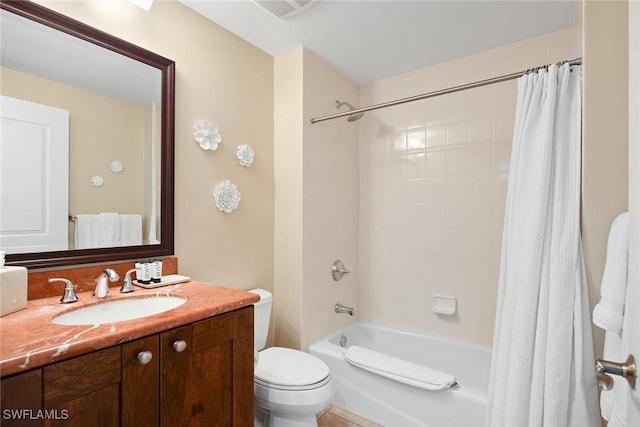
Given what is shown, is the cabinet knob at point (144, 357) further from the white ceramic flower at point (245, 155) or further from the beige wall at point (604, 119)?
the beige wall at point (604, 119)

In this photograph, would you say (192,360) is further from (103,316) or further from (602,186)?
(602,186)

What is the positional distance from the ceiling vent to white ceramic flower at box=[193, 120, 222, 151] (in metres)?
0.67

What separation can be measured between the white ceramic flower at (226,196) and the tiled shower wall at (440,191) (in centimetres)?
117

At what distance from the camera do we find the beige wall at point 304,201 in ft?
7.01

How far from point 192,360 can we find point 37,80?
1201mm

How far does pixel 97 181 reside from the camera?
1.39 meters

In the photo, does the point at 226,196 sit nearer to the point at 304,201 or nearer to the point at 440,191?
the point at 304,201

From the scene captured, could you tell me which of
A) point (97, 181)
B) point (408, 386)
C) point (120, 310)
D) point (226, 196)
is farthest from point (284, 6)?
point (408, 386)

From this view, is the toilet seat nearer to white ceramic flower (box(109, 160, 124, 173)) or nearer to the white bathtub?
the white bathtub

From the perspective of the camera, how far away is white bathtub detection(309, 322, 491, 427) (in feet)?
5.39

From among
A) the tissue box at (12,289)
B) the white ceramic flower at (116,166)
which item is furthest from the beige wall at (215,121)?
the tissue box at (12,289)

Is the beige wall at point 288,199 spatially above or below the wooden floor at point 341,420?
above

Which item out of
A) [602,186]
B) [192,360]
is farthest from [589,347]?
[192,360]

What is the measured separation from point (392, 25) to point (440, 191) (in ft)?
3.77
